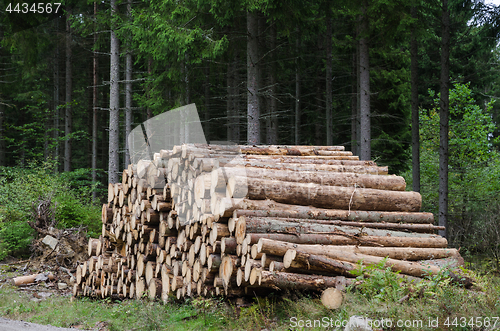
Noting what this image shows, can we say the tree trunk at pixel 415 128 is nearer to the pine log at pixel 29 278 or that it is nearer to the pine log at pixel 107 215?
the pine log at pixel 107 215

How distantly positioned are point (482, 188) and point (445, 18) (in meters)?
6.01

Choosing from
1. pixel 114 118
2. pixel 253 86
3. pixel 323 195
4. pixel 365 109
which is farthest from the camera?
pixel 114 118

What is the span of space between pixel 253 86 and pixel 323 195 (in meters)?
6.97

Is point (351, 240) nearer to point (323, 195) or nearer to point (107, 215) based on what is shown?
point (323, 195)

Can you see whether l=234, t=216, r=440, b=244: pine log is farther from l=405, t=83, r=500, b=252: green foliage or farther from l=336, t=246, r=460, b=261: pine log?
l=405, t=83, r=500, b=252: green foliage

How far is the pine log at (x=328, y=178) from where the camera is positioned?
655cm

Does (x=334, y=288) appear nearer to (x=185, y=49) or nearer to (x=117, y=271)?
(x=117, y=271)

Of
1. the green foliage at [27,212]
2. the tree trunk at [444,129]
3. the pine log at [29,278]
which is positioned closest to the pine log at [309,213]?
the pine log at [29,278]

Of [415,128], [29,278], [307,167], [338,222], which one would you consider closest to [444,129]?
[415,128]

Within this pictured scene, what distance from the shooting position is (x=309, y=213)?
6172 mm

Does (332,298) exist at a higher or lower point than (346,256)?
lower

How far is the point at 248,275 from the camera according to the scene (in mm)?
5422

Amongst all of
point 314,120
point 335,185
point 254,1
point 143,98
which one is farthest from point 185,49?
point 314,120

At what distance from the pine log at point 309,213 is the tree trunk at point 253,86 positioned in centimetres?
642
